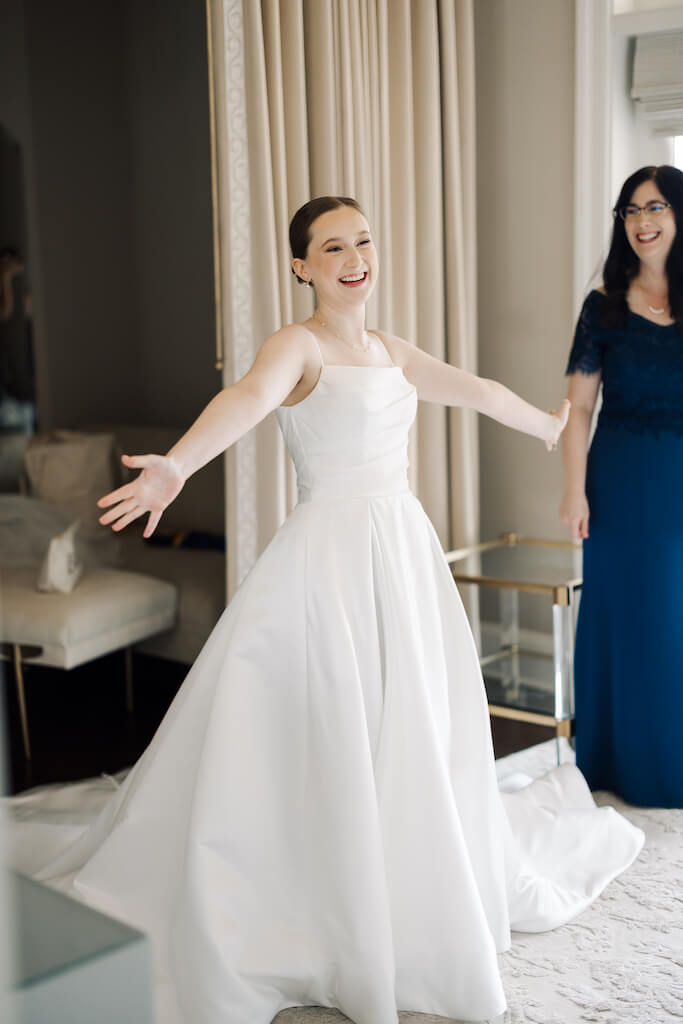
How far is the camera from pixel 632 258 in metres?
2.89

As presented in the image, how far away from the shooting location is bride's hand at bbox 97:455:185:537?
1599mm

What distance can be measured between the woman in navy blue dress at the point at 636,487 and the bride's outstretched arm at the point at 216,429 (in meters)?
1.20

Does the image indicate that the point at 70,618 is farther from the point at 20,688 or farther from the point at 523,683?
the point at 523,683

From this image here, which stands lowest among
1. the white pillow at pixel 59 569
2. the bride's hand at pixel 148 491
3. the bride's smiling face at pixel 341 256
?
the white pillow at pixel 59 569

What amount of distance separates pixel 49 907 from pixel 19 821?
7.18ft

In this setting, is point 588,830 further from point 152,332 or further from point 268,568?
point 152,332

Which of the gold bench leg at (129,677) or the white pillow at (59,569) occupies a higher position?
the white pillow at (59,569)

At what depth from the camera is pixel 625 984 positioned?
2.04 meters

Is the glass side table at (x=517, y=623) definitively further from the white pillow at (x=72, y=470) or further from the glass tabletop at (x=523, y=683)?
the white pillow at (x=72, y=470)

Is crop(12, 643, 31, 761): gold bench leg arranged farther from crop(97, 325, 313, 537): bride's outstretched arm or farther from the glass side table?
crop(97, 325, 313, 537): bride's outstretched arm

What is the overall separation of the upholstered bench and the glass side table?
109 cm

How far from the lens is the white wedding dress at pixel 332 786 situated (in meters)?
1.85

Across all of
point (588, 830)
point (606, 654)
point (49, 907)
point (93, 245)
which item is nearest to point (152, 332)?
point (93, 245)

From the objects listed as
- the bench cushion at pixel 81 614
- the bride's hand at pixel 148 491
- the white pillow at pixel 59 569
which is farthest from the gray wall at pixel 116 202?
the bride's hand at pixel 148 491
